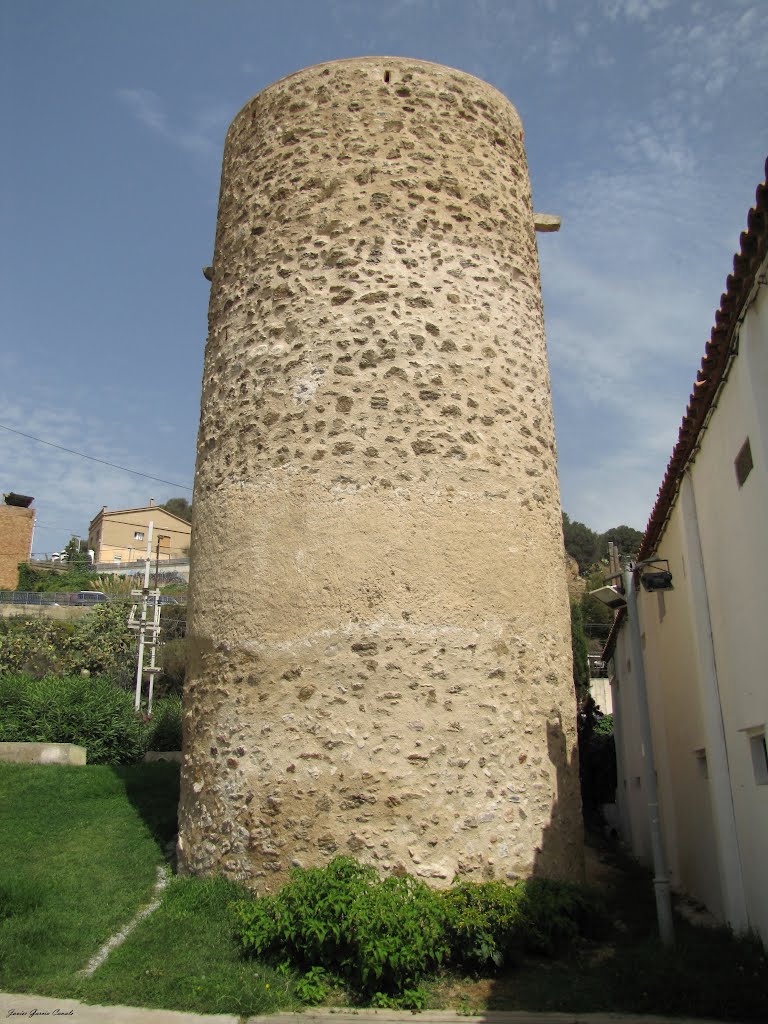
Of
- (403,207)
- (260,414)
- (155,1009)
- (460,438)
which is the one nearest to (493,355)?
(460,438)

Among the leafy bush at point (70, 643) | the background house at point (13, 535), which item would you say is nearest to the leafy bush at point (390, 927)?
the leafy bush at point (70, 643)

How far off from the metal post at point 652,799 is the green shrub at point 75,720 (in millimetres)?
7918

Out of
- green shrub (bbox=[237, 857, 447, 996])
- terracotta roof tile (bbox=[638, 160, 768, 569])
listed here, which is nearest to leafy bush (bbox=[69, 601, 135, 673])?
terracotta roof tile (bbox=[638, 160, 768, 569])

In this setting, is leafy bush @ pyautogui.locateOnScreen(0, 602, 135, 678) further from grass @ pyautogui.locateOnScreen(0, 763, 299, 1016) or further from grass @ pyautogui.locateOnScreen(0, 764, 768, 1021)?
grass @ pyautogui.locateOnScreen(0, 764, 768, 1021)

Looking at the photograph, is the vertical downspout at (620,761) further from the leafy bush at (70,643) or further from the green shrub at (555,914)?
the leafy bush at (70,643)

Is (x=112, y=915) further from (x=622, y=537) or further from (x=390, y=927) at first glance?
(x=622, y=537)

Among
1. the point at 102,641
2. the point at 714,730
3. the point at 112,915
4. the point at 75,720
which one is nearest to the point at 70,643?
the point at 102,641

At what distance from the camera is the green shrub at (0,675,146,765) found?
1232cm

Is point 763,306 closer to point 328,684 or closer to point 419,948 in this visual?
point 328,684

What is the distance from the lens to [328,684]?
21.4ft

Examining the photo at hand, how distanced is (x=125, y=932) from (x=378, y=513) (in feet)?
11.3

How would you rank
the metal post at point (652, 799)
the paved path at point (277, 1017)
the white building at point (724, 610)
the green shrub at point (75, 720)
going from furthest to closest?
the green shrub at point (75, 720) → the metal post at point (652, 799) → the white building at point (724, 610) → the paved path at point (277, 1017)

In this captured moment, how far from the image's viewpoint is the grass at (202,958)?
5023 mm

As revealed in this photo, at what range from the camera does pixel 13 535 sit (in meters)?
50.7
